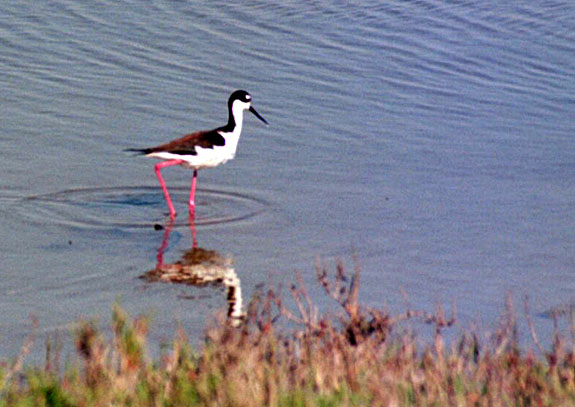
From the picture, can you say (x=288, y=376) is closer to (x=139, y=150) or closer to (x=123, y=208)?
(x=123, y=208)

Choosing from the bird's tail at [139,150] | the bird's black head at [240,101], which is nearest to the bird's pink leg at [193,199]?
the bird's tail at [139,150]

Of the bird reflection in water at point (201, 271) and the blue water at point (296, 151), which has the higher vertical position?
the blue water at point (296, 151)

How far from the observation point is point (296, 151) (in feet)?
40.2

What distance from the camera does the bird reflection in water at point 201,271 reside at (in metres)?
8.79

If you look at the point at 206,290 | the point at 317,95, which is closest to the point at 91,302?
the point at 206,290

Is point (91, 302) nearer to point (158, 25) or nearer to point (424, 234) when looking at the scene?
point (424, 234)

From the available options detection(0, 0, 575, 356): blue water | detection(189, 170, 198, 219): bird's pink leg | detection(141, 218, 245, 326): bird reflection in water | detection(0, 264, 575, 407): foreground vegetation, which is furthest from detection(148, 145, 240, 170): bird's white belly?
detection(0, 264, 575, 407): foreground vegetation

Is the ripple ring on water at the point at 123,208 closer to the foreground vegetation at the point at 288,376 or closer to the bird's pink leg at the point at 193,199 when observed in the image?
the bird's pink leg at the point at 193,199

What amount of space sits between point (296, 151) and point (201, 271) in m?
3.30

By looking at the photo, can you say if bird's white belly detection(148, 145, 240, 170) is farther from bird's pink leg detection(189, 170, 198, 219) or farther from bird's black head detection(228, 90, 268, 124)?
bird's black head detection(228, 90, 268, 124)

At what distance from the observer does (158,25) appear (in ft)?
54.4

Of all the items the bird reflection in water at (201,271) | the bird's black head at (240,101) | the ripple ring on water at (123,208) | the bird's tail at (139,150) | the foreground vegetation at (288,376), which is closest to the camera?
the foreground vegetation at (288,376)

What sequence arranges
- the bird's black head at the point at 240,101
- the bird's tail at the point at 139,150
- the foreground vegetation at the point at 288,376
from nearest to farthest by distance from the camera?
1. the foreground vegetation at the point at 288,376
2. the bird's tail at the point at 139,150
3. the bird's black head at the point at 240,101

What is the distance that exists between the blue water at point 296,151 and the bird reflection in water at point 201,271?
0.11 metres
